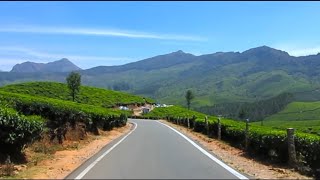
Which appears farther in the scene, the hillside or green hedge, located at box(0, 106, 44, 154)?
the hillside

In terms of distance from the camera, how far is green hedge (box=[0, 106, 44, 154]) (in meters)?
14.8

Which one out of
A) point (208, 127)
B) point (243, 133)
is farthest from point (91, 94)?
point (243, 133)

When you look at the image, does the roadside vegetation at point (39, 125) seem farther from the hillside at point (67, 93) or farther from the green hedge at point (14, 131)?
the hillside at point (67, 93)

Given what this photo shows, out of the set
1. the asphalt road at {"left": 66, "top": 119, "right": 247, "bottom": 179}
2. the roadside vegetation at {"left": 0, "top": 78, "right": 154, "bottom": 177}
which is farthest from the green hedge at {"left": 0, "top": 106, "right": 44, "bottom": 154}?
the asphalt road at {"left": 66, "top": 119, "right": 247, "bottom": 179}

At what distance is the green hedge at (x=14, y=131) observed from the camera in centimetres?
1475

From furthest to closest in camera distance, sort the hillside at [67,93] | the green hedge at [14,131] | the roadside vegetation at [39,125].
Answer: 1. the hillside at [67,93]
2. the roadside vegetation at [39,125]
3. the green hedge at [14,131]

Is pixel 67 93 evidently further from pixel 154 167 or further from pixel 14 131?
pixel 154 167

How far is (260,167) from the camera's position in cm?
1380

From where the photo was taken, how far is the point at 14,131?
589 inches

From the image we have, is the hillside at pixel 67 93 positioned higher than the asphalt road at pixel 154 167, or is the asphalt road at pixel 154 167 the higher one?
the hillside at pixel 67 93

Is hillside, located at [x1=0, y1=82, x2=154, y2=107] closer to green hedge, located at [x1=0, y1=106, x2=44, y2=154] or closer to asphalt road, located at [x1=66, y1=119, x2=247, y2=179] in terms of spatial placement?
asphalt road, located at [x1=66, y1=119, x2=247, y2=179]

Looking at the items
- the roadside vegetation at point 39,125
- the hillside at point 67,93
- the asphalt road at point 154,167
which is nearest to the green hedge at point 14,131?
the roadside vegetation at point 39,125

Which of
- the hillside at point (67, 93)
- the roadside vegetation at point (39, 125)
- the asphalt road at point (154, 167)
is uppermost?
the hillside at point (67, 93)

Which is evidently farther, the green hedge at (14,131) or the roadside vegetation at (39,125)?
the roadside vegetation at (39,125)
